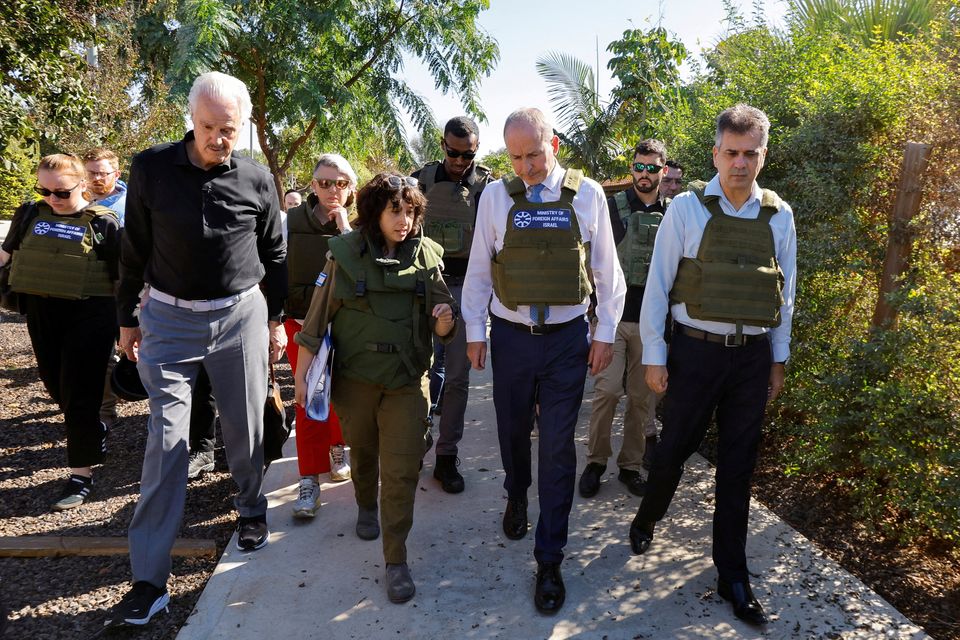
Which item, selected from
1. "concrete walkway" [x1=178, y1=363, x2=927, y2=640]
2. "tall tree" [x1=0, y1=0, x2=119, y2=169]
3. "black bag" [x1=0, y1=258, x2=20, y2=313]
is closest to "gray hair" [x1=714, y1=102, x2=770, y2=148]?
"concrete walkway" [x1=178, y1=363, x2=927, y2=640]

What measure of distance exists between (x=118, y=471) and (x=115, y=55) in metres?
10.0

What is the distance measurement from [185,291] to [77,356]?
155 centimetres

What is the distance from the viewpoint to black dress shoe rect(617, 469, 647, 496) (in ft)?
13.1

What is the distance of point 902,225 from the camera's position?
3648 millimetres

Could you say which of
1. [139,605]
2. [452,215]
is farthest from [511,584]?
[452,215]

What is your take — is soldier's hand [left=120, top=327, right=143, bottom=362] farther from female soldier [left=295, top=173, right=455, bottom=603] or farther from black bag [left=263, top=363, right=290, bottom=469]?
female soldier [left=295, top=173, right=455, bottom=603]

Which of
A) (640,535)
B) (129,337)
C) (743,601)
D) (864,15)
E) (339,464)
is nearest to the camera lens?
(743,601)

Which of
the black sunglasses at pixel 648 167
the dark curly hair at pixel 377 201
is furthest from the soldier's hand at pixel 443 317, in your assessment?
the black sunglasses at pixel 648 167

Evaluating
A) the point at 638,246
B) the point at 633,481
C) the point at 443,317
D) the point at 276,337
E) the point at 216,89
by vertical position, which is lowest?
the point at 633,481

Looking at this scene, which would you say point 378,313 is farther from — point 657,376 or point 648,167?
point 648,167

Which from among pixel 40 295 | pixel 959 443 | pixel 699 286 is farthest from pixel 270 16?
pixel 959 443

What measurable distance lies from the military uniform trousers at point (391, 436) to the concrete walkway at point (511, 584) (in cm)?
29

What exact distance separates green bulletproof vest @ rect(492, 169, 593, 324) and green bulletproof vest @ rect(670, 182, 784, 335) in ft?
1.69

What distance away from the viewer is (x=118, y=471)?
452 cm
